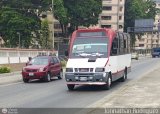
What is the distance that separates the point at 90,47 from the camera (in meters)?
20.6

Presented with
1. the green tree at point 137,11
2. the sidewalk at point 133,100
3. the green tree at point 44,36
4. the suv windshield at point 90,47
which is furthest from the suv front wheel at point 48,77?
the green tree at point 137,11

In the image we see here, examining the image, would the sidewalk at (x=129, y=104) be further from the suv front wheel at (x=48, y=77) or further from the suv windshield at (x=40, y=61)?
the suv windshield at (x=40, y=61)

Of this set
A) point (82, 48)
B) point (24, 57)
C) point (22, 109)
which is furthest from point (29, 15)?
point (22, 109)

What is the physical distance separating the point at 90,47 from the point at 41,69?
6.28 meters

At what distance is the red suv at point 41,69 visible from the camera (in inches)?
1021

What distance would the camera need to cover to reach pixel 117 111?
1208cm

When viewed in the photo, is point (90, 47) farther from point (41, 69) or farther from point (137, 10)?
point (137, 10)

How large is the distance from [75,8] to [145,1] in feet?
146

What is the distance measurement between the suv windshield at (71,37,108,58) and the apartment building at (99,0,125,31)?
99.6 meters

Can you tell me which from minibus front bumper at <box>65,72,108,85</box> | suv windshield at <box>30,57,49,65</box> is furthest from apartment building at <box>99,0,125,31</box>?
minibus front bumper at <box>65,72,108,85</box>

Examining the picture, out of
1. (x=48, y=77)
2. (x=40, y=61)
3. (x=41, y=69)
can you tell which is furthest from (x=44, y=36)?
(x=41, y=69)

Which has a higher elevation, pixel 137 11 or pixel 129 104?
pixel 137 11

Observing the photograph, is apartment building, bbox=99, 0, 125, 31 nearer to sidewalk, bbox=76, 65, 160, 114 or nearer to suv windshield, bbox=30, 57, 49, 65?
suv windshield, bbox=30, 57, 49, 65

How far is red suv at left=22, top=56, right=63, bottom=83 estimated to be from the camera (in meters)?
25.9
